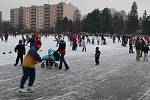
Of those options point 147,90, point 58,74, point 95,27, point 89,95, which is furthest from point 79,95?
point 95,27

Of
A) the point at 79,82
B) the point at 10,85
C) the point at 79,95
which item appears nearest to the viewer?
the point at 79,95

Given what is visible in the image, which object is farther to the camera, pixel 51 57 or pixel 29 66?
pixel 51 57

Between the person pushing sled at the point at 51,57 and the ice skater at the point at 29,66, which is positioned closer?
the ice skater at the point at 29,66

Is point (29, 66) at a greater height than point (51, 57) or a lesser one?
greater

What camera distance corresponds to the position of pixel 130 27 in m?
130

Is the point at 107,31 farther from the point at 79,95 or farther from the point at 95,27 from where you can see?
the point at 79,95

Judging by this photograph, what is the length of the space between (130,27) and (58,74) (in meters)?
114

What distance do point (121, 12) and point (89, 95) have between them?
171m

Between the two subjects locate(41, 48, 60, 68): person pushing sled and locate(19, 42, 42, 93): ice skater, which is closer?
locate(19, 42, 42, 93): ice skater

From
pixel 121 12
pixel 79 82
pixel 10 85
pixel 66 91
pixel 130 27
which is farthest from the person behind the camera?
pixel 121 12

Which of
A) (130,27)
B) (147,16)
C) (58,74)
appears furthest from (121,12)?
(58,74)

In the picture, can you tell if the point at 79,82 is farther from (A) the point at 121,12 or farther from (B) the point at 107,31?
(A) the point at 121,12

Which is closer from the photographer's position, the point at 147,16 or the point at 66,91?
the point at 66,91

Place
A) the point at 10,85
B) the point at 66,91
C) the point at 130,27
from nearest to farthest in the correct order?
the point at 66,91 < the point at 10,85 < the point at 130,27
